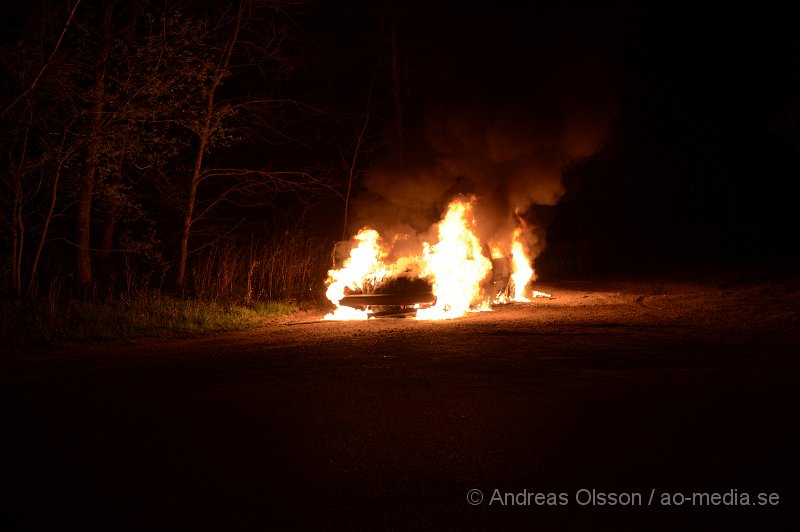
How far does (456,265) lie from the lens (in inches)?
655

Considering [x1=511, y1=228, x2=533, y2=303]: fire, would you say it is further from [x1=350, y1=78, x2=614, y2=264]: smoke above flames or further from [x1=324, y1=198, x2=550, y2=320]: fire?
[x1=324, y1=198, x2=550, y2=320]: fire

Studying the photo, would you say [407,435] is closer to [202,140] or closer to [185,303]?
[185,303]

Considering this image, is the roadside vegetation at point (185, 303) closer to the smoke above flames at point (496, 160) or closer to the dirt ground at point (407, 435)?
the dirt ground at point (407, 435)

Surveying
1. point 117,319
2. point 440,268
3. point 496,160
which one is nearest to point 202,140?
point 117,319

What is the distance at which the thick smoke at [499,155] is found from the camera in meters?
18.9

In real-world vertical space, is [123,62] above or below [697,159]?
below

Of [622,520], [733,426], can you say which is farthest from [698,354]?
[622,520]

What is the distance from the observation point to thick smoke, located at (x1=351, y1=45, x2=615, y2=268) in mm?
18922

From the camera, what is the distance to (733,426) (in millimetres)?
6094

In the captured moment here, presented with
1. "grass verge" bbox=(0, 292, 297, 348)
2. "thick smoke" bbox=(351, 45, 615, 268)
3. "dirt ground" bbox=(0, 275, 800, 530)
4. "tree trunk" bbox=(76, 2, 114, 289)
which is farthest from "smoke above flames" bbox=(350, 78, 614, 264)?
"dirt ground" bbox=(0, 275, 800, 530)

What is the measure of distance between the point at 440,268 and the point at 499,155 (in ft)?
13.5

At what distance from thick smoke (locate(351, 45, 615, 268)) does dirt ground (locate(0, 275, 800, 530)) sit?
29.0 ft

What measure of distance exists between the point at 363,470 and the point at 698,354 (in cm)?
613

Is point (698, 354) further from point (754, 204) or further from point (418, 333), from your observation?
point (754, 204)
